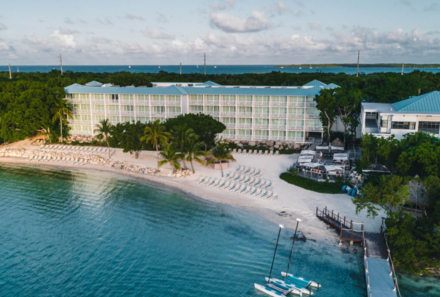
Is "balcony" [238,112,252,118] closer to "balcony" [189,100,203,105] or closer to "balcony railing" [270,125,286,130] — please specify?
"balcony railing" [270,125,286,130]

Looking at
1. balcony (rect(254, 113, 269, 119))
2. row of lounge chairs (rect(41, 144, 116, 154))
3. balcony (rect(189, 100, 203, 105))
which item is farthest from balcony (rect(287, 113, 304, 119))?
row of lounge chairs (rect(41, 144, 116, 154))

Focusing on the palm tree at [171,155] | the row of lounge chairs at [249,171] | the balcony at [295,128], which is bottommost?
the row of lounge chairs at [249,171]

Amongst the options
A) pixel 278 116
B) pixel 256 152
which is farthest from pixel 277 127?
pixel 256 152

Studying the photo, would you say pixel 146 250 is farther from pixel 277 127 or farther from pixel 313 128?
pixel 313 128

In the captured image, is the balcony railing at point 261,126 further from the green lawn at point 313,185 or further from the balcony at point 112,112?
the balcony at point 112,112

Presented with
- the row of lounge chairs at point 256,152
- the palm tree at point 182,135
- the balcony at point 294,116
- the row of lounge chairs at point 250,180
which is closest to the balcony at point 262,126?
the balcony at point 294,116

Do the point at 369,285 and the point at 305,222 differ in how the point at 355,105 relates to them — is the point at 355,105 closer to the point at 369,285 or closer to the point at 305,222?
the point at 305,222
